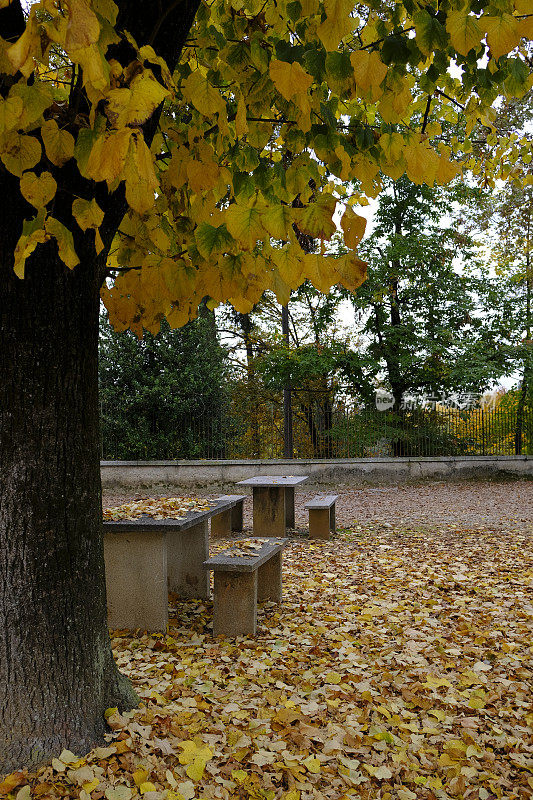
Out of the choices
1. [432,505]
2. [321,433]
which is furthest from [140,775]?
[321,433]

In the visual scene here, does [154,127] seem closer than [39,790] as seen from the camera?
No

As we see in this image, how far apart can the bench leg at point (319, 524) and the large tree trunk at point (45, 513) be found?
5000 mm

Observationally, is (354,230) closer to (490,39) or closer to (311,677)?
(490,39)

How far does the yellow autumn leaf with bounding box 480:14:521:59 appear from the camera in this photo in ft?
6.10

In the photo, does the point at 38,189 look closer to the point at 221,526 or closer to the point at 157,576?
the point at 157,576

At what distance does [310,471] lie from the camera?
12.7m

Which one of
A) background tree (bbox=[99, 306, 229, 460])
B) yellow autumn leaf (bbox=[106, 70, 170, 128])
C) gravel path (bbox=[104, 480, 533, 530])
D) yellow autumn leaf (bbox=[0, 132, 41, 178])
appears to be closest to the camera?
yellow autumn leaf (bbox=[106, 70, 170, 128])

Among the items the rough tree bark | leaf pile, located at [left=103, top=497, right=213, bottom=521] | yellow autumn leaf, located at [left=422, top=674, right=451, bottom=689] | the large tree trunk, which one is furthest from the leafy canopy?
yellow autumn leaf, located at [left=422, top=674, right=451, bottom=689]

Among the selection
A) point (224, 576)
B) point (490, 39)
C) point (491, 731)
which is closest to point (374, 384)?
point (224, 576)

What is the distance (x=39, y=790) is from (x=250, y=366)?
1302 centimetres

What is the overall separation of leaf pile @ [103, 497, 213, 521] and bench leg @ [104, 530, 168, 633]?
22 cm

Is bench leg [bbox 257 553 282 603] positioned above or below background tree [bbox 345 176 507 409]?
below

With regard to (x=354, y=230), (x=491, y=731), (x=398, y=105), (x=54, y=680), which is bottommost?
(x=491, y=731)

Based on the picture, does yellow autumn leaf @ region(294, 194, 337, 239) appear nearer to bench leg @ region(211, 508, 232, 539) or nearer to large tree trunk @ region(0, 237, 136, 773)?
large tree trunk @ region(0, 237, 136, 773)
